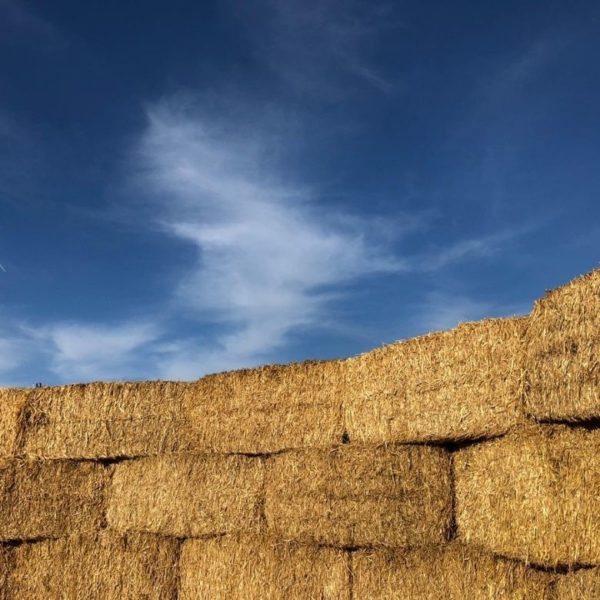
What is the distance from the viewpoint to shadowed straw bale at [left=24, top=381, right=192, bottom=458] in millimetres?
10234

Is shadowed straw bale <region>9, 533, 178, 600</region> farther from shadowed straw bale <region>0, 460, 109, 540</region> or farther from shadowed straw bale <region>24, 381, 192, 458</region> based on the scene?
shadowed straw bale <region>24, 381, 192, 458</region>

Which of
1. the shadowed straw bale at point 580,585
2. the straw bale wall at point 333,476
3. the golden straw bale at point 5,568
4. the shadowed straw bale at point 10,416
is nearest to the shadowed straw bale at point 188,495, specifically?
the straw bale wall at point 333,476

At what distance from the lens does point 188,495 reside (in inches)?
378

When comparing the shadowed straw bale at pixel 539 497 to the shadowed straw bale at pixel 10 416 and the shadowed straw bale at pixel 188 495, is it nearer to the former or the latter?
the shadowed straw bale at pixel 188 495

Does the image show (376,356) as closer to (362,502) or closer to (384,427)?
(384,427)

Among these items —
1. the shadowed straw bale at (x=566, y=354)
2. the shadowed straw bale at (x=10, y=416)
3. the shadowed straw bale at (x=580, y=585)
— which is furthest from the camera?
the shadowed straw bale at (x=10, y=416)

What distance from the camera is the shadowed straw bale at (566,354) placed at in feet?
22.4

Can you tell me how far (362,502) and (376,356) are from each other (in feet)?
4.96

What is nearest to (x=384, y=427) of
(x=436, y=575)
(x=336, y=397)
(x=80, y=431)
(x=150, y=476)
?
(x=336, y=397)

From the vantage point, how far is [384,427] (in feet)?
28.4

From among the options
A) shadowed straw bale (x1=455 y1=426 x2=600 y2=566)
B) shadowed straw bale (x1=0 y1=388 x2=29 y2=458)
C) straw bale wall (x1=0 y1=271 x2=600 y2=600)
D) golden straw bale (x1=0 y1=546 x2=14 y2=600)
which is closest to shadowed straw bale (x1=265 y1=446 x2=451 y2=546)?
straw bale wall (x1=0 y1=271 x2=600 y2=600)

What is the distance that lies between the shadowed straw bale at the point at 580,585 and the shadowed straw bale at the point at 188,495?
3462mm

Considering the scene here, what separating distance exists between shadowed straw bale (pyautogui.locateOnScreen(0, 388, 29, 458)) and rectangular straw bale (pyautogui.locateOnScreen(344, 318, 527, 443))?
14.4ft

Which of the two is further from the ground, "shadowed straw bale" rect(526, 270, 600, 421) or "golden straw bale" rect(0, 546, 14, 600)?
"shadowed straw bale" rect(526, 270, 600, 421)
